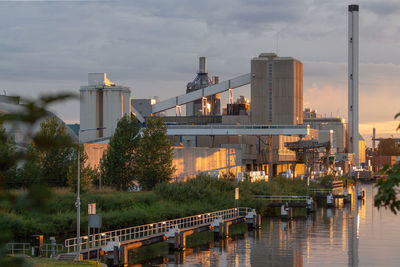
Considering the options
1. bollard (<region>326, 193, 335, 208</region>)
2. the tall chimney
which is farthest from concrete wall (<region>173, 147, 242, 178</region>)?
the tall chimney

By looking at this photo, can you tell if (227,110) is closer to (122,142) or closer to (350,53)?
(350,53)

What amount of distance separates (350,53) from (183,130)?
63.7 meters

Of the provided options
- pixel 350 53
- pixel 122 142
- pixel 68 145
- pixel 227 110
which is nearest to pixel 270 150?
pixel 227 110

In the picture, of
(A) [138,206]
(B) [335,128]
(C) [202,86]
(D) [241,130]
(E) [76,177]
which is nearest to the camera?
(E) [76,177]

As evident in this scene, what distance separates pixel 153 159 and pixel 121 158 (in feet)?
12.4

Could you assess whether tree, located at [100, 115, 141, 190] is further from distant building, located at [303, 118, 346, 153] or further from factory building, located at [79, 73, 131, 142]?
distant building, located at [303, 118, 346, 153]

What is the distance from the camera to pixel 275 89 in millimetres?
133125

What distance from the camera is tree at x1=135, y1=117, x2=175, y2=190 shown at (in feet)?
252

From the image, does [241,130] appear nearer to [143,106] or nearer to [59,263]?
[143,106]

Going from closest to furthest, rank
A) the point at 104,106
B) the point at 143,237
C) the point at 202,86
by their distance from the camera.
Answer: the point at 143,237
the point at 104,106
the point at 202,86

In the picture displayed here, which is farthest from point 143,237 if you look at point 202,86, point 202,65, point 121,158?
point 202,65

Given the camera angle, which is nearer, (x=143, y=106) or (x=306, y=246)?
(x=306, y=246)

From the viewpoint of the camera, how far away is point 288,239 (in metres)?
56.6

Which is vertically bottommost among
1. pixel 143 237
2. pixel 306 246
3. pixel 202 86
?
pixel 306 246
